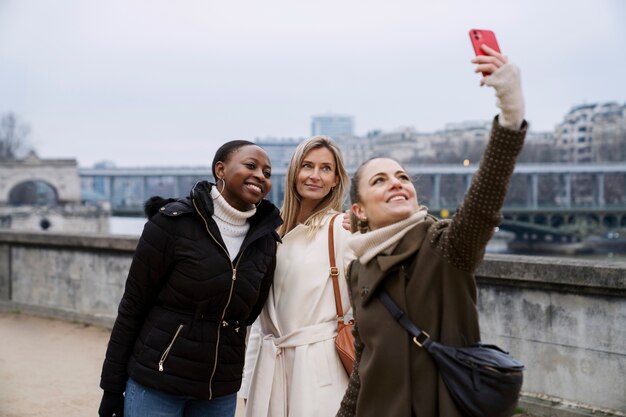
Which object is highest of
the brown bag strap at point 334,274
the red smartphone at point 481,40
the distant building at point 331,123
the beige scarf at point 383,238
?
the distant building at point 331,123

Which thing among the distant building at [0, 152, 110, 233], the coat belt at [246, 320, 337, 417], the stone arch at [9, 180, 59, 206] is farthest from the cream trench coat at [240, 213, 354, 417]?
the stone arch at [9, 180, 59, 206]

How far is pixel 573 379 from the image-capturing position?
15.9ft

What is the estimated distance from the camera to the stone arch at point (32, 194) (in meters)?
81.5

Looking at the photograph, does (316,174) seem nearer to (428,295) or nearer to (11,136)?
(428,295)

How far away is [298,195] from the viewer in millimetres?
3256

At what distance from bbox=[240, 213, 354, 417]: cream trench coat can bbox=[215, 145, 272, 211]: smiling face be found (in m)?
0.38

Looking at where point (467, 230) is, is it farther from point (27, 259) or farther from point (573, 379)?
point (27, 259)

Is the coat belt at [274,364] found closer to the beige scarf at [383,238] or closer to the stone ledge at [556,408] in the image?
the beige scarf at [383,238]

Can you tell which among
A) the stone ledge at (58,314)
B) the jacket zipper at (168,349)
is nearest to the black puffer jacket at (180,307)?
the jacket zipper at (168,349)

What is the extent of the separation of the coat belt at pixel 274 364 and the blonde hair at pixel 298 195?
0.47 metres

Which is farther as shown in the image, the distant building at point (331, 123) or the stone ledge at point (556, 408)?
the distant building at point (331, 123)

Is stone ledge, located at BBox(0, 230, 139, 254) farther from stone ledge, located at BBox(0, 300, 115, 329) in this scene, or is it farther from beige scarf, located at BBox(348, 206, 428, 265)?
beige scarf, located at BBox(348, 206, 428, 265)

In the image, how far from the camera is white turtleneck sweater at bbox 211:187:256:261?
277cm

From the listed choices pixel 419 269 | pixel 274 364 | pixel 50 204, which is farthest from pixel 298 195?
pixel 50 204
